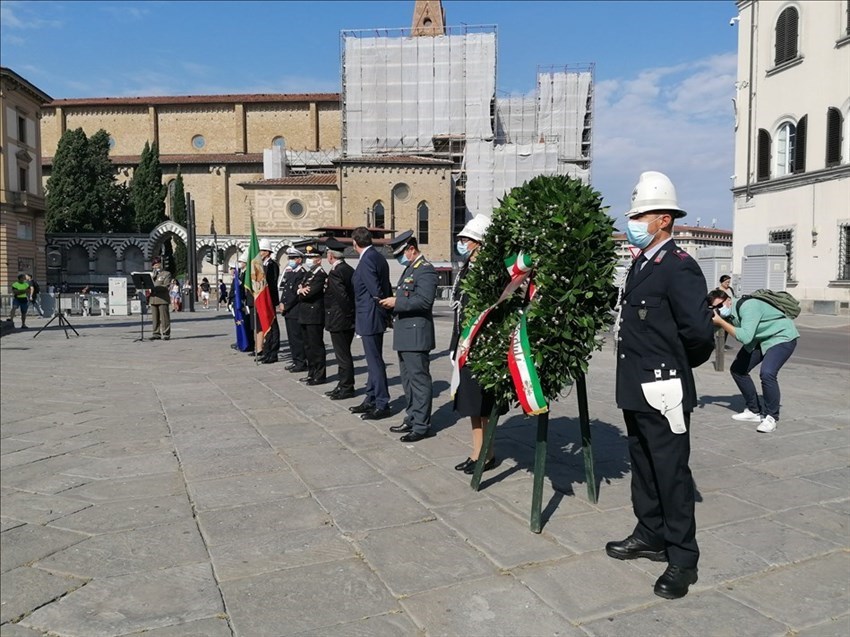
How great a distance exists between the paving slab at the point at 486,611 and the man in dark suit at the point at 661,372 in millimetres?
637

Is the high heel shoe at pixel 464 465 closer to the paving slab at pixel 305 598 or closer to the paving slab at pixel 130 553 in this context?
the paving slab at pixel 305 598

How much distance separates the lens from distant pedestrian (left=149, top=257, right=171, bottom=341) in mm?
14422

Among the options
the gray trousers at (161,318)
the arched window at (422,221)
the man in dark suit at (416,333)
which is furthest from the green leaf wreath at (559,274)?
the arched window at (422,221)

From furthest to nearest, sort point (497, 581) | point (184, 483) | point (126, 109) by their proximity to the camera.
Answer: point (126, 109)
point (184, 483)
point (497, 581)

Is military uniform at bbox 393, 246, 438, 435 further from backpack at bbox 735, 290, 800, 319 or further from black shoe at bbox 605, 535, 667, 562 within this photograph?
backpack at bbox 735, 290, 800, 319

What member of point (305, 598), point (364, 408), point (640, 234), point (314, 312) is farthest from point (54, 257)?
point (640, 234)

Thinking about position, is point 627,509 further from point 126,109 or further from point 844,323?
point 126,109

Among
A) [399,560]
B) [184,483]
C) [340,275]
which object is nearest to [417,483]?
[399,560]

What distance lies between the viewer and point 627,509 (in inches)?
167

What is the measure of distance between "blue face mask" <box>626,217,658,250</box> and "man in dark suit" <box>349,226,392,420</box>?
376cm

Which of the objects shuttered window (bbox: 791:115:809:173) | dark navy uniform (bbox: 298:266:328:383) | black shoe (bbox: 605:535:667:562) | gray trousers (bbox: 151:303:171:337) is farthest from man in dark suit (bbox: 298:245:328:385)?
shuttered window (bbox: 791:115:809:173)

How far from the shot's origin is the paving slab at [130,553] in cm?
321

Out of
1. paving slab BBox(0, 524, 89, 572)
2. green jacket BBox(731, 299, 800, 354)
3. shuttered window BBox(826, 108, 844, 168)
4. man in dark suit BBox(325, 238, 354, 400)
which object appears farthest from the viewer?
shuttered window BBox(826, 108, 844, 168)

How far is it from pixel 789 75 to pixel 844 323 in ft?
41.8
